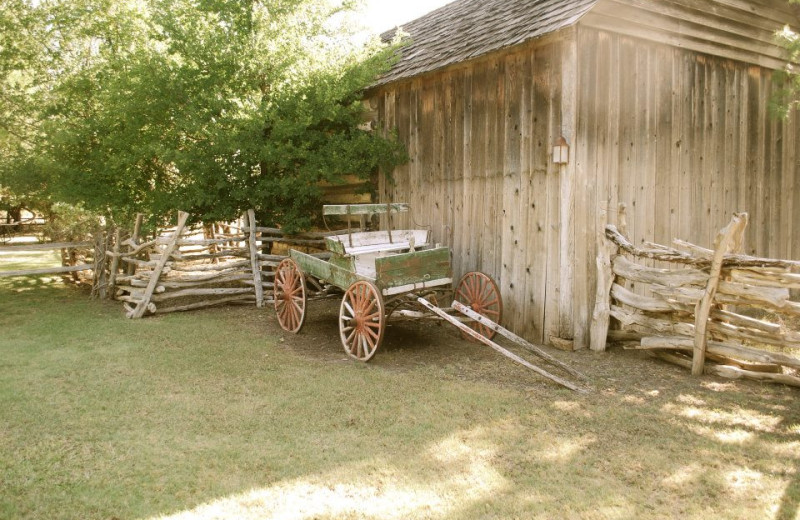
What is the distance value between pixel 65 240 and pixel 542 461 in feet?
38.4

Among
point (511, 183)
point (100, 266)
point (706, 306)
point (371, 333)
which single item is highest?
point (511, 183)

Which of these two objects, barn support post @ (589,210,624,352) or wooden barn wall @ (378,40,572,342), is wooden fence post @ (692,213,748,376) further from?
wooden barn wall @ (378,40,572,342)

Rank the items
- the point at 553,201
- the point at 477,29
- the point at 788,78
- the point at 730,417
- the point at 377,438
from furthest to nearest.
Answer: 1. the point at 788,78
2. the point at 477,29
3. the point at 553,201
4. the point at 730,417
5. the point at 377,438

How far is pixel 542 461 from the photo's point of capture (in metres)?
4.21

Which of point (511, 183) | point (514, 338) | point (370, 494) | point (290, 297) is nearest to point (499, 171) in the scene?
point (511, 183)

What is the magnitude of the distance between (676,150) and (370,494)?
658 cm

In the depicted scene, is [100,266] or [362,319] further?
[100,266]

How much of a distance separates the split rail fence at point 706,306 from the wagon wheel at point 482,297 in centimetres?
118

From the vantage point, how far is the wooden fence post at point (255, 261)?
1015 centimetres

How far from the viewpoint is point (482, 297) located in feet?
25.2

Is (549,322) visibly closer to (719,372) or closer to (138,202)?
(719,372)

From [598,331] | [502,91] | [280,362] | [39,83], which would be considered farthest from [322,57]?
[39,83]

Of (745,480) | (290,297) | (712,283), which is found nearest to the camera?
(745,480)

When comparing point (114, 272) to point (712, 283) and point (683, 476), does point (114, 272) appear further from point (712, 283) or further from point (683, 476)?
point (683, 476)
